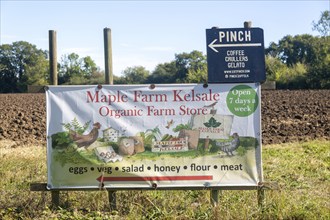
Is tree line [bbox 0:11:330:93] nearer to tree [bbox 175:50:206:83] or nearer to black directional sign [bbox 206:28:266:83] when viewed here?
tree [bbox 175:50:206:83]

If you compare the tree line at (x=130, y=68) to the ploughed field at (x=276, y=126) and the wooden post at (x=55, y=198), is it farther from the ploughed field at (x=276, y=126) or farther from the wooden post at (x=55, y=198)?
the wooden post at (x=55, y=198)

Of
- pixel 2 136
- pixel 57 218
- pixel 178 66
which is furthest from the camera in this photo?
pixel 178 66

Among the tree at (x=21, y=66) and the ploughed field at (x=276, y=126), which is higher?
the tree at (x=21, y=66)

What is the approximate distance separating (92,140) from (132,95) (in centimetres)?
78

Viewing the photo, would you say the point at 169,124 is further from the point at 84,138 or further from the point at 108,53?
the point at 108,53

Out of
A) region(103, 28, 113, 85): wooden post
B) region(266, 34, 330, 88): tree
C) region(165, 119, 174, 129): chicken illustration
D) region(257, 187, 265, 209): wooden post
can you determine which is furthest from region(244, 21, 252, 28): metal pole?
region(266, 34, 330, 88): tree

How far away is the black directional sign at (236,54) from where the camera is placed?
21.6 feet

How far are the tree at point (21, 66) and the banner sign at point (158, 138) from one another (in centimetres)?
8652

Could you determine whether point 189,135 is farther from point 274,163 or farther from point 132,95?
point 274,163

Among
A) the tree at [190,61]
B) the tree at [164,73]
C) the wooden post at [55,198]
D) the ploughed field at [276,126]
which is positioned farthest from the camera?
the tree at [190,61]

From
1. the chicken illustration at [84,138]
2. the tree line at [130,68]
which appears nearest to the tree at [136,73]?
the tree line at [130,68]

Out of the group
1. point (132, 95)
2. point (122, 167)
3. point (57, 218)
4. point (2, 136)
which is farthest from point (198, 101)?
point (2, 136)

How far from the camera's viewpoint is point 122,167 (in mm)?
6578

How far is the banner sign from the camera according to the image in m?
6.55
